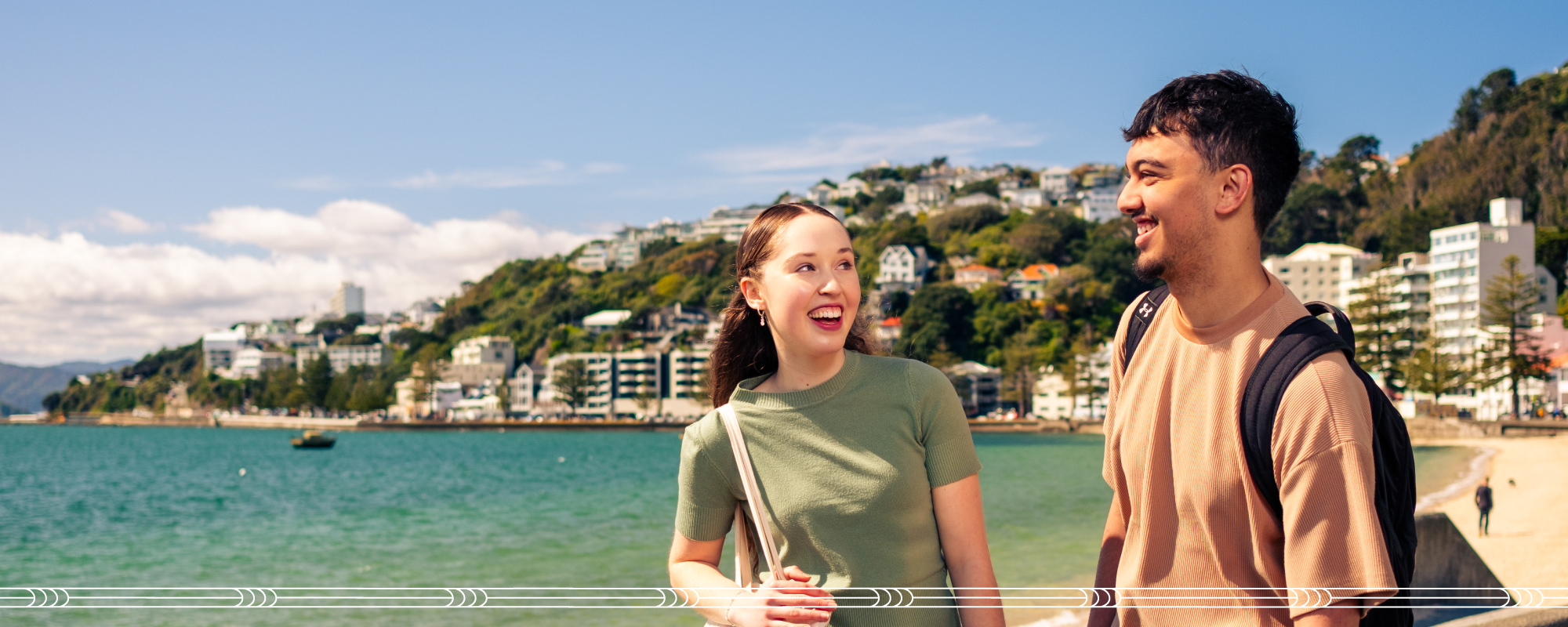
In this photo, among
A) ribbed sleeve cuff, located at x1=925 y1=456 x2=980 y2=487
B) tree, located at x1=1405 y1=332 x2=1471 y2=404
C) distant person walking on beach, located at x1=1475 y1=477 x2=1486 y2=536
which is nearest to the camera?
ribbed sleeve cuff, located at x1=925 y1=456 x2=980 y2=487

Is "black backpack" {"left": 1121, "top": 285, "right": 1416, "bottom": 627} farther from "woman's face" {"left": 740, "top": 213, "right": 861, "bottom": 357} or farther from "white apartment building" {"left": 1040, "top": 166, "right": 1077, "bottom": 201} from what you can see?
"white apartment building" {"left": 1040, "top": 166, "right": 1077, "bottom": 201}

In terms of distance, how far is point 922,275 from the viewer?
10369cm

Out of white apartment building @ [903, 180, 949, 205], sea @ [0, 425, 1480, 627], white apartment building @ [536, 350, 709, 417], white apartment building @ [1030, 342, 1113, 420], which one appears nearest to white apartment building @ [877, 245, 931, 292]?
white apartment building @ [536, 350, 709, 417]

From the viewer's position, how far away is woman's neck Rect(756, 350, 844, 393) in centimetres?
196

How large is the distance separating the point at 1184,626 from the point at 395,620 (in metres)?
11.5

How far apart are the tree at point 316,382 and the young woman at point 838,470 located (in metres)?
120

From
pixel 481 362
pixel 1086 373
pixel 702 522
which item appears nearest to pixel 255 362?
pixel 481 362

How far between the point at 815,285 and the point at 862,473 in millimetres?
346

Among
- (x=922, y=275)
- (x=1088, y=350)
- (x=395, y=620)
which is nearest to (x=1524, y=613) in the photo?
(x=395, y=620)

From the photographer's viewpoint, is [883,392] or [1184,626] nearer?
[1184,626]

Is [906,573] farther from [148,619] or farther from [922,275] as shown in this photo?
[922,275]

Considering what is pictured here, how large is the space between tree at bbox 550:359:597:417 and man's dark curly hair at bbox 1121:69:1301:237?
310ft

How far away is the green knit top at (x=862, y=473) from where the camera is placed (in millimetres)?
1854

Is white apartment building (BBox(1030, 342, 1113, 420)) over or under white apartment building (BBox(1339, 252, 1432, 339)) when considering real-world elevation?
under
